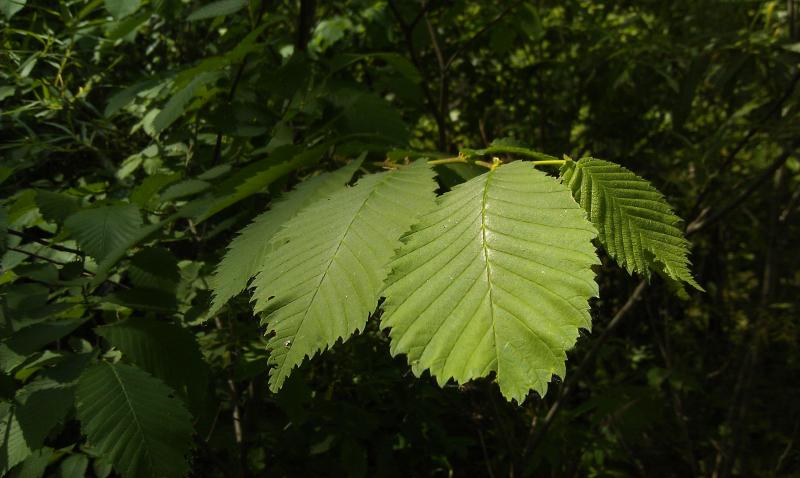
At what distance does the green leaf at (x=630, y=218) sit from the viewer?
63cm

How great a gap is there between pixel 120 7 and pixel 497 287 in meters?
1.28

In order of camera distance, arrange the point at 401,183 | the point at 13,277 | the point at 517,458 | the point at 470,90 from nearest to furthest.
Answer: the point at 401,183 < the point at 13,277 < the point at 517,458 < the point at 470,90

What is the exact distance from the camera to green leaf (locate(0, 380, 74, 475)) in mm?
960

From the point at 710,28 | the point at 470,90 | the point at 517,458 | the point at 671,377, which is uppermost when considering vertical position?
the point at 710,28

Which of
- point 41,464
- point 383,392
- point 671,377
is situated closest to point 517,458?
point 383,392

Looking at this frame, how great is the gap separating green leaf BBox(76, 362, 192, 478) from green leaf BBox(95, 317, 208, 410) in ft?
0.21

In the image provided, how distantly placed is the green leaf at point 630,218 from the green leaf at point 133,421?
75 centimetres

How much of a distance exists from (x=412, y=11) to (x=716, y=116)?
1940 millimetres

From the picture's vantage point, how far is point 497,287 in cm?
53

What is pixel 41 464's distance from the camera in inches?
50.8

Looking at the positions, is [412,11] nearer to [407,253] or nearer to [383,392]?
[383,392]

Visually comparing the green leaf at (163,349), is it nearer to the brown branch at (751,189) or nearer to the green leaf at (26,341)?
the green leaf at (26,341)

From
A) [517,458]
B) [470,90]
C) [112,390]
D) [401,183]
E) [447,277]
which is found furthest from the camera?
[470,90]

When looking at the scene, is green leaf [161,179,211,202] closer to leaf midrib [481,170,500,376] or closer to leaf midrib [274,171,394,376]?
leaf midrib [274,171,394,376]
